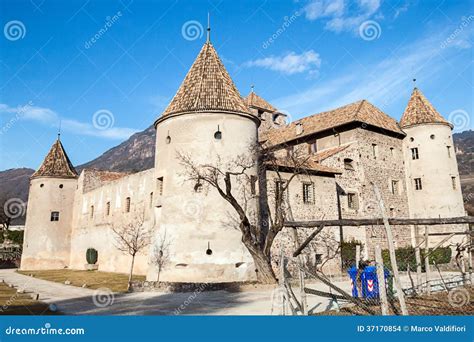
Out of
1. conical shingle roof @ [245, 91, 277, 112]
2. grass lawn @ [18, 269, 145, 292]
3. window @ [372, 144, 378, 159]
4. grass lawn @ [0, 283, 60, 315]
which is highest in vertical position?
conical shingle roof @ [245, 91, 277, 112]

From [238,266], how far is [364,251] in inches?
531

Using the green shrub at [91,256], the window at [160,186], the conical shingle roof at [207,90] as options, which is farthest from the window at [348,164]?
the green shrub at [91,256]

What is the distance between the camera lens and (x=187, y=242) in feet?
57.3

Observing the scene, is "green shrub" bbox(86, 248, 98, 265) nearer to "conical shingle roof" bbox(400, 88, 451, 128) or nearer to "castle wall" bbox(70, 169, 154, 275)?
"castle wall" bbox(70, 169, 154, 275)

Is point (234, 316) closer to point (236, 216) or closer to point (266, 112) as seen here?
point (236, 216)

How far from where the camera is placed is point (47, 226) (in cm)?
3634

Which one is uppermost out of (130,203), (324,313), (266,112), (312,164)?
(266,112)

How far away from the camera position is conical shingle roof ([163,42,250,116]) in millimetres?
19031

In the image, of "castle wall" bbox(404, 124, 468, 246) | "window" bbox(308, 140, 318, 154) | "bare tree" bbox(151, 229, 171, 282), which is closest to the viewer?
"bare tree" bbox(151, 229, 171, 282)

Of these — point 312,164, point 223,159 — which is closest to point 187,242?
point 223,159

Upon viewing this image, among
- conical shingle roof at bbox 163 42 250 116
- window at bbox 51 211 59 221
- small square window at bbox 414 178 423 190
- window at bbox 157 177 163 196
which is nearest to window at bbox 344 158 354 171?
small square window at bbox 414 178 423 190

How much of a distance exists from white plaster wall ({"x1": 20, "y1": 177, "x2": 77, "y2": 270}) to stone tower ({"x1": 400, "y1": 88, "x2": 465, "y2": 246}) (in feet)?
102

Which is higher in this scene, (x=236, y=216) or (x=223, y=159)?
(x=223, y=159)

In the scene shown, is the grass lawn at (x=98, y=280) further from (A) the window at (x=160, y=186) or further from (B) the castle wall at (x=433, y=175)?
(B) the castle wall at (x=433, y=175)
